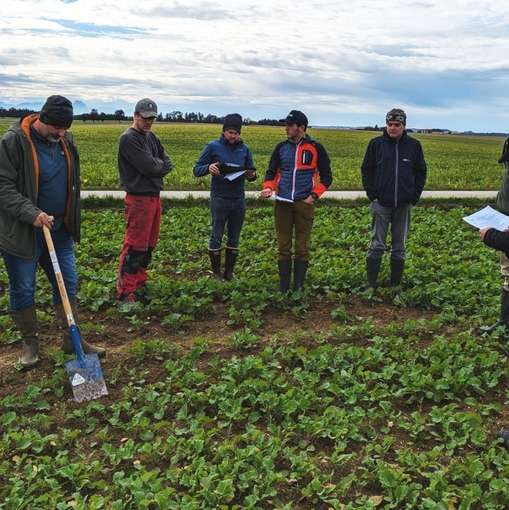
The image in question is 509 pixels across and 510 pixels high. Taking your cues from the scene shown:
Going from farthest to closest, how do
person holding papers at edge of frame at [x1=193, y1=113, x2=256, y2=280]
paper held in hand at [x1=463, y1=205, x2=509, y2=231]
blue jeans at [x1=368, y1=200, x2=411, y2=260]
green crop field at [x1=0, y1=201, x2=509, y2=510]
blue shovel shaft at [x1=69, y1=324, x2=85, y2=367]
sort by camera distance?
person holding papers at edge of frame at [x1=193, y1=113, x2=256, y2=280] → blue jeans at [x1=368, y1=200, x2=411, y2=260] → paper held in hand at [x1=463, y1=205, x2=509, y2=231] → blue shovel shaft at [x1=69, y1=324, x2=85, y2=367] → green crop field at [x1=0, y1=201, x2=509, y2=510]

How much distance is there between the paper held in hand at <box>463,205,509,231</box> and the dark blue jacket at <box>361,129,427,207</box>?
4.94 feet

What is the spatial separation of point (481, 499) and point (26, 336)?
3935 millimetres

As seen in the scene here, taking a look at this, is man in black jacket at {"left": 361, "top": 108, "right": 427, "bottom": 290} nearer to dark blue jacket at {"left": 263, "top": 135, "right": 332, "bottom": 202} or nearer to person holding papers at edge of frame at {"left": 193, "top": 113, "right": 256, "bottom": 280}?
dark blue jacket at {"left": 263, "top": 135, "right": 332, "bottom": 202}

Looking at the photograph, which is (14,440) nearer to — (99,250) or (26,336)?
(26,336)

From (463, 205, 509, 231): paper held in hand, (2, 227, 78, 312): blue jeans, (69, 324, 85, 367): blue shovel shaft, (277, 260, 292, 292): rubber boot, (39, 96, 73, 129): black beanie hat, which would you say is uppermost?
(39, 96, 73, 129): black beanie hat

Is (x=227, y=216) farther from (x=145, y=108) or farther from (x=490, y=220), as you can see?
(x=490, y=220)

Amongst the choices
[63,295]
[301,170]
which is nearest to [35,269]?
[63,295]

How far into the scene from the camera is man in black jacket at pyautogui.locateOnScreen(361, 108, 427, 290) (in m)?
6.99

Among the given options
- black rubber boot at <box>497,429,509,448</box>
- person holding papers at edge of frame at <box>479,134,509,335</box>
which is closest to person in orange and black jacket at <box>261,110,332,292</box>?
person holding papers at edge of frame at <box>479,134,509,335</box>

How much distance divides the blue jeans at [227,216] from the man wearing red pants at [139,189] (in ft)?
2.98

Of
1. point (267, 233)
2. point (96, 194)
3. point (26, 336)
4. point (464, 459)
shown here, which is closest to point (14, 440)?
point (26, 336)

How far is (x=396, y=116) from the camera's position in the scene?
22.4 feet

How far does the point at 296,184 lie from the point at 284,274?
1132 mm

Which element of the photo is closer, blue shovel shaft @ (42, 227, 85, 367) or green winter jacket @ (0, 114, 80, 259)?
green winter jacket @ (0, 114, 80, 259)
